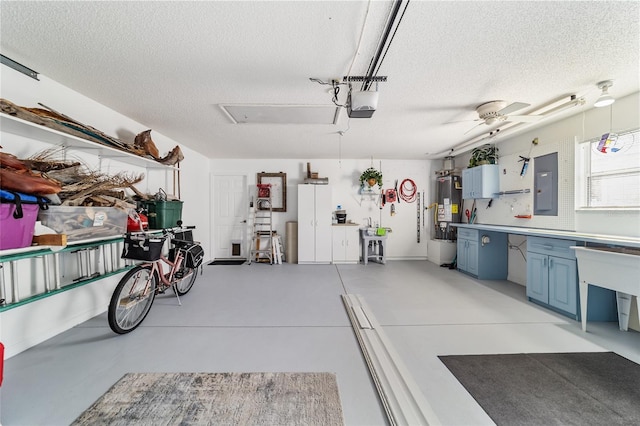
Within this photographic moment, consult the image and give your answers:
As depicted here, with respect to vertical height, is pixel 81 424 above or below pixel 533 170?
below

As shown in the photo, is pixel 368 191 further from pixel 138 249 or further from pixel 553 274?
pixel 138 249

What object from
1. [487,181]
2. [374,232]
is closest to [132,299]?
[374,232]

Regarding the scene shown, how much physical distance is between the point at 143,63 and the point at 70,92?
1191mm

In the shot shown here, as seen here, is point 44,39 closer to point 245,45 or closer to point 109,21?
point 109,21

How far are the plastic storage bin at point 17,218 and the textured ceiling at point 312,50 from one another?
1195 mm

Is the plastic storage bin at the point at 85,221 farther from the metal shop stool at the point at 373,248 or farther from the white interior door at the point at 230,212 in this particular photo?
the metal shop stool at the point at 373,248

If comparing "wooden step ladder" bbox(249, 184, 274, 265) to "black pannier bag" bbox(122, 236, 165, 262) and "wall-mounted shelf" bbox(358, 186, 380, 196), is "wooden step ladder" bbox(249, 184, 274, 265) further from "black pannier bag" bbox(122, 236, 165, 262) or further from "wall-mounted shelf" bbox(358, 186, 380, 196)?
"black pannier bag" bbox(122, 236, 165, 262)

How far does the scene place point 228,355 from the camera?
203cm

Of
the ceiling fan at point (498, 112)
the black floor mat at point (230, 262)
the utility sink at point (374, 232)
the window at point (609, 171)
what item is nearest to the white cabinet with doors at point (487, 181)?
the window at point (609, 171)

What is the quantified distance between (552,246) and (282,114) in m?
3.81

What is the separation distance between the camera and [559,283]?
2.84 metres

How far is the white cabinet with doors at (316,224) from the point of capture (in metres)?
5.55

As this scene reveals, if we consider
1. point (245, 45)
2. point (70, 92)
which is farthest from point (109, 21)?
point (70, 92)

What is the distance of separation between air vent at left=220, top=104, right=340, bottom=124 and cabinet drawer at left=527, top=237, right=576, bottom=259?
315cm
